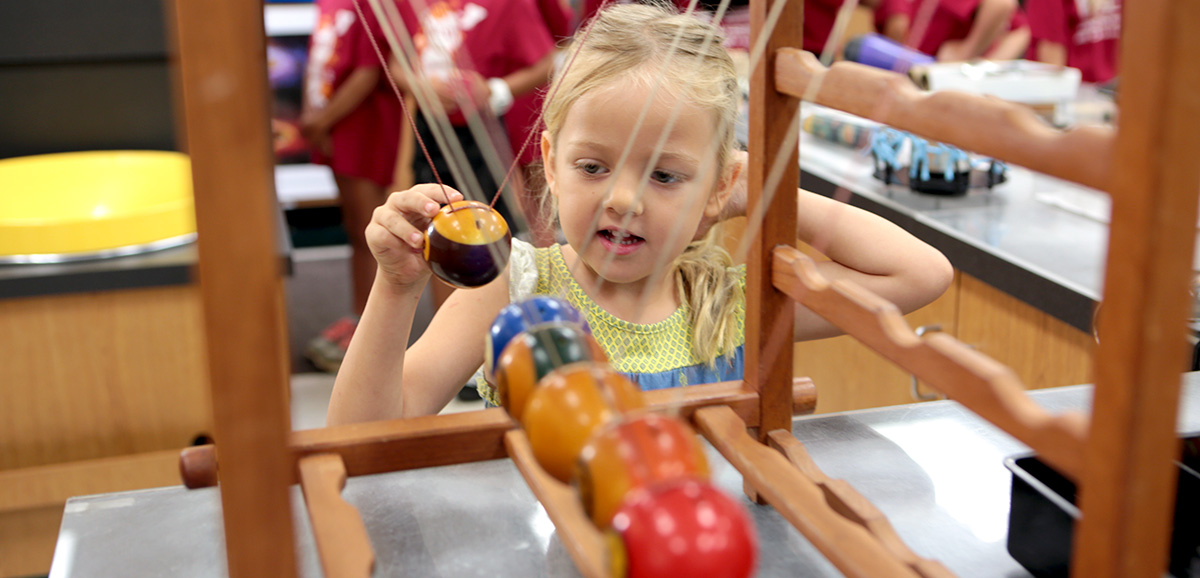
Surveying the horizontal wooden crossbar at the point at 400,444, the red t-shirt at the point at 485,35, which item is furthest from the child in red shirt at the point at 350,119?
the horizontal wooden crossbar at the point at 400,444

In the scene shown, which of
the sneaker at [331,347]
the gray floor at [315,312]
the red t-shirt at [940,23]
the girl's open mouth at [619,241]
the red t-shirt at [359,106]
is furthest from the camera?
the red t-shirt at [940,23]

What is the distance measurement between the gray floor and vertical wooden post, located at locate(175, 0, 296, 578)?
5.25 feet

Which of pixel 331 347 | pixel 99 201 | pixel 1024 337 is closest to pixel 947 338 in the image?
pixel 1024 337

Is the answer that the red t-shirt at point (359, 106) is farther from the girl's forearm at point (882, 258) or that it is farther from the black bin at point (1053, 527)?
the black bin at point (1053, 527)

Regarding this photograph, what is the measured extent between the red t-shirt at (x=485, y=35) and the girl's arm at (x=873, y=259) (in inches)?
45.3

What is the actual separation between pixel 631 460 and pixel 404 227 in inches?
12.3

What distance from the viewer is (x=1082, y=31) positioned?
2.58 m

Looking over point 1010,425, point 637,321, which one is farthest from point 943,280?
point 1010,425

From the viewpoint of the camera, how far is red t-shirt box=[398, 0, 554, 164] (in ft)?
6.32

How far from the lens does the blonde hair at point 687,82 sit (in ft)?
2.64

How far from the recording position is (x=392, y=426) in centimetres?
56

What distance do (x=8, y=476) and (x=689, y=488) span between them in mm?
1256

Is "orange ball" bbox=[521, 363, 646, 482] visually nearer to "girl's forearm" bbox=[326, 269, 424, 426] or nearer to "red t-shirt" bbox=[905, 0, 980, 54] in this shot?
"girl's forearm" bbox=[326, 269, 424, 426]

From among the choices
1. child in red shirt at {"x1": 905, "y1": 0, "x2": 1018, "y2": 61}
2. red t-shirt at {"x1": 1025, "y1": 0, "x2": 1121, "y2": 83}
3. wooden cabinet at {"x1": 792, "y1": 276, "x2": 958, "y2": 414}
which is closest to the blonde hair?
wooden cabinet at {"x1": 792, "y1": 276, "x2": 958, "y2": 414}
